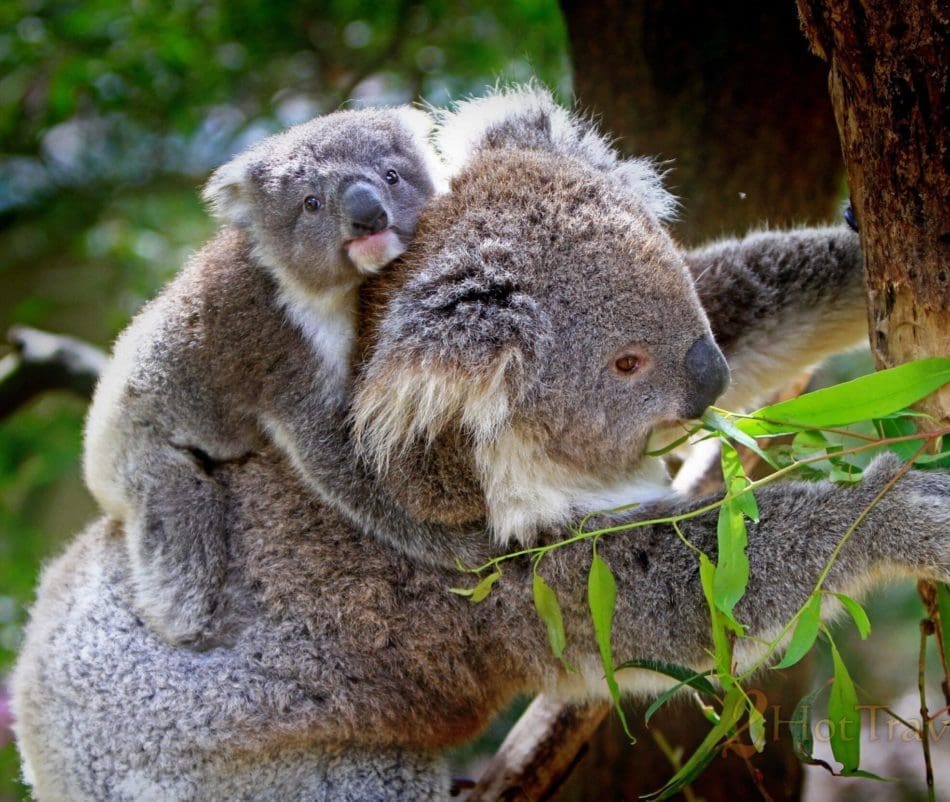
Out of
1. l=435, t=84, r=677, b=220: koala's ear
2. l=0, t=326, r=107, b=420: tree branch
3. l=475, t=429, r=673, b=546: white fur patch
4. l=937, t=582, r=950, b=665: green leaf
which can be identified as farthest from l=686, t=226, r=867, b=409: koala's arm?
l=0, t=326, r=107, b=420: tree branch

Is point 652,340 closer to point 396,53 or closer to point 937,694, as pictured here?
point 396,53

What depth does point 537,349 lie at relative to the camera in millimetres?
2486

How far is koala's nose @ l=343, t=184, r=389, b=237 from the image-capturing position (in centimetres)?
261

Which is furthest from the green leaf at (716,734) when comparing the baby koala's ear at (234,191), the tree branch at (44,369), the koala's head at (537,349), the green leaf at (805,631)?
the tree branch at (44,369)

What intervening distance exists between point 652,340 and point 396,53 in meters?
3.30

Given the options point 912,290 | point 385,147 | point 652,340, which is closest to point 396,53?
point 385,147

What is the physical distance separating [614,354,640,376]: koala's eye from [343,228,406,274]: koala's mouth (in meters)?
0.64

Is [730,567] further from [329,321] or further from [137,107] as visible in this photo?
[137,107]

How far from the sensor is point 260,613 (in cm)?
292

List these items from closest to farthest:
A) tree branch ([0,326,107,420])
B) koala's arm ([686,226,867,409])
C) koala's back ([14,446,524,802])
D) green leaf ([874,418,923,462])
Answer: green leaf ([874,418,923,462])
koala's back ([14,446,524,802])
koala's arm ([686,226,867,409])
tree branch ([0,326,107,420])

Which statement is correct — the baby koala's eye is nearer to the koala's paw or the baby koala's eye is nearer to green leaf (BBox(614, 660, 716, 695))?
the koala's paw

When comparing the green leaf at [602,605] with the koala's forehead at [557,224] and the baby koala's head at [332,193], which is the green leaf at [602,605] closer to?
the koala's forehead at [557,224]

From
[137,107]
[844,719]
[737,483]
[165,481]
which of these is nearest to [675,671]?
[844,719]

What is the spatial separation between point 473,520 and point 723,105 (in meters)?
2.48
